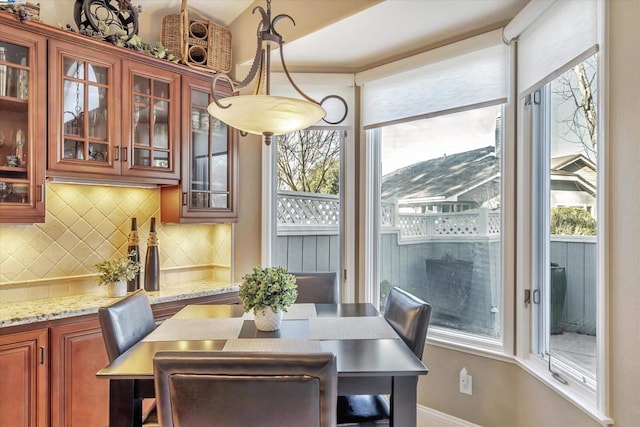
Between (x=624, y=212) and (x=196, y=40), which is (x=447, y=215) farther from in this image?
(x=196, y=40)

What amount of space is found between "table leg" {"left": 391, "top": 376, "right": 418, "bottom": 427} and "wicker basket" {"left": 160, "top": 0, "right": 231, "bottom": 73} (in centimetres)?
238

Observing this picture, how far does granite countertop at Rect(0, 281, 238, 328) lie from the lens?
6.29ft

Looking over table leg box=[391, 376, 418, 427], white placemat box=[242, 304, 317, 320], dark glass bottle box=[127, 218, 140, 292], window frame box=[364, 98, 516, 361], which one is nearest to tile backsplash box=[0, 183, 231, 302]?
dark glass bottle box=[127, 218, 140, 292]

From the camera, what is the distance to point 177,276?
2.98m

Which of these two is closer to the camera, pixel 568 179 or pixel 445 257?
pixel 568 179

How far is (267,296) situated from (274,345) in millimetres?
232

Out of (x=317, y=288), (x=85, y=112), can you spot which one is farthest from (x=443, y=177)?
(x=85, y=112)

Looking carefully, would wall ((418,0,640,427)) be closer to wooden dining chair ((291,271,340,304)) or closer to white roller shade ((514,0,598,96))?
white roller shade ((514,0,598,96))

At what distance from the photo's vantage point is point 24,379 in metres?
1.89

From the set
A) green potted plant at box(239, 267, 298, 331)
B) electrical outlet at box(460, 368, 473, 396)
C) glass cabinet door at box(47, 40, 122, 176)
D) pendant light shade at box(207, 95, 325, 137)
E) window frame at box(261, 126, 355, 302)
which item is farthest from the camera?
window frame at box(261, 126, 355, 302)

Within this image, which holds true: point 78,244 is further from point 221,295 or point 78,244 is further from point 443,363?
point 443,363

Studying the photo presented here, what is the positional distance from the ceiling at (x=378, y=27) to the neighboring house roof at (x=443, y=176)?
2.46ft

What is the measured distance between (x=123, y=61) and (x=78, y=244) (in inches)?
46.0

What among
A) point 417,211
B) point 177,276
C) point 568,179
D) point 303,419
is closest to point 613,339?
point 568,179
